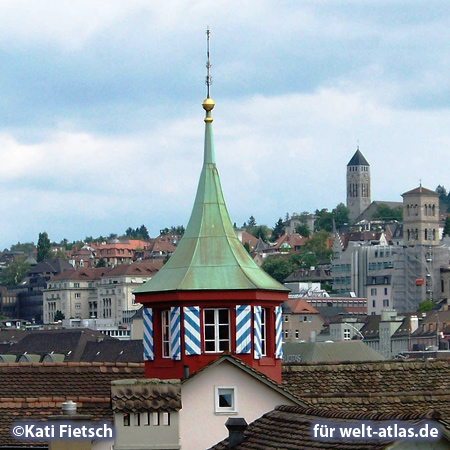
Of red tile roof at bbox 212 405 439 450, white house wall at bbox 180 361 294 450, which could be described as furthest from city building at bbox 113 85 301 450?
red tile roof at bbox 212 405 439 450

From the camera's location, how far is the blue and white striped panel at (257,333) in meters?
25.8

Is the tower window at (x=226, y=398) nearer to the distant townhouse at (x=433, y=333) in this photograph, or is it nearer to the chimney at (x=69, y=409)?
the chimney at (x=69, y=409)

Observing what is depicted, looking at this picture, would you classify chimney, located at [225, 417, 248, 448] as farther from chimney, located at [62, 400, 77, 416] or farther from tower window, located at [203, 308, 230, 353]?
tower window, located at [203, 308, 230, 353]

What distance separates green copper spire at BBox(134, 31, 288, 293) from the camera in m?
26.3

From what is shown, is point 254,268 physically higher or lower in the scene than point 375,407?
higher

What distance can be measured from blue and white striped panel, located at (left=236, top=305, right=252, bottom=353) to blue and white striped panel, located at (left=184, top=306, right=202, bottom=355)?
55cm

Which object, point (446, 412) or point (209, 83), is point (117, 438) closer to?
point (446, 412)

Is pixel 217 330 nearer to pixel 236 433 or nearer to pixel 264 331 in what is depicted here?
pixel 264 331

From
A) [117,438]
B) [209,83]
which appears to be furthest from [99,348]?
[117,438]

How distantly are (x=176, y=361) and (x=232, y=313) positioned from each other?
3.36ft

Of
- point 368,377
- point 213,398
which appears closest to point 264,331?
point 368,377

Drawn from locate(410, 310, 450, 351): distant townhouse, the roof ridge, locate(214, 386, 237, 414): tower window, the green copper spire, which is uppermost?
the green copper spire

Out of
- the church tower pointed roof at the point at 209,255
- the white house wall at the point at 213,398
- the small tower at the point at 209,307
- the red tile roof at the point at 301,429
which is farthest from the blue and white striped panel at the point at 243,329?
the red tile roof at the point at 301,429

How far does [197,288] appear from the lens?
85.7 feet
